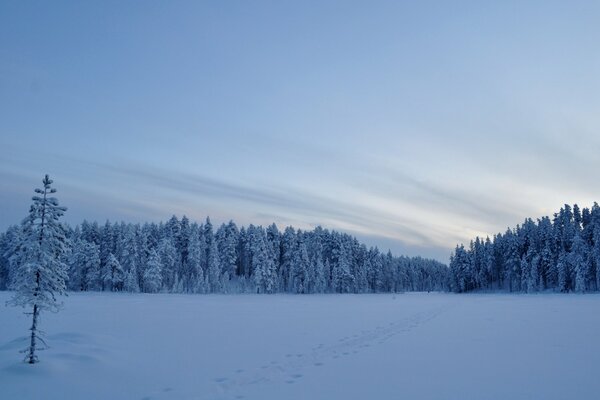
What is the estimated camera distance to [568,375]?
11.6m

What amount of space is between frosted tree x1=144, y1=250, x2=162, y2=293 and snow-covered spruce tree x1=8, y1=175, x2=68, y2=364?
77.3m

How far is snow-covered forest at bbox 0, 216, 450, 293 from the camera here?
8800 cm

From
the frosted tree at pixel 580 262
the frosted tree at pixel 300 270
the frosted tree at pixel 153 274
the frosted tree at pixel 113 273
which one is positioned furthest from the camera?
the frosted tree at pixel 300 270

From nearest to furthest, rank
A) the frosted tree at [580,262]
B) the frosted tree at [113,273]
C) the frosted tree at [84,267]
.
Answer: the frosted tree at [113,273] → the frosted tree at [84,267] → the frosted tree at [580,262]

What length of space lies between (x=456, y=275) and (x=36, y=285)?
13556cm

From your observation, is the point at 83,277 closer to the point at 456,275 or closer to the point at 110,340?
the point at 110,340

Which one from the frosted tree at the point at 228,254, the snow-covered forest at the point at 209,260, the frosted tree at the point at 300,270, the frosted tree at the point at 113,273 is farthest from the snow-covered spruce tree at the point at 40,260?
the frosted tree at the point at 228,254

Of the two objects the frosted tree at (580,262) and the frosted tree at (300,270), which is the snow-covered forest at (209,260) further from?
the frosted tree at (580,262)

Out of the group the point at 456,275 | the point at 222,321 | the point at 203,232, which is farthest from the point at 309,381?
the point at 456,275

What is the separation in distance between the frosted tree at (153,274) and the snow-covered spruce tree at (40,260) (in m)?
77.3

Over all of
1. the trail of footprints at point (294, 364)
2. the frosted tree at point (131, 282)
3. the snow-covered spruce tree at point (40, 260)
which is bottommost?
the frosted tree at point (131, 282)

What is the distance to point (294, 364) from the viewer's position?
42.7ft

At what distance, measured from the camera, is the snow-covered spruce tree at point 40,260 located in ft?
39.5

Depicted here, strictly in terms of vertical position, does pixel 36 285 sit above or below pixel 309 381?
above
